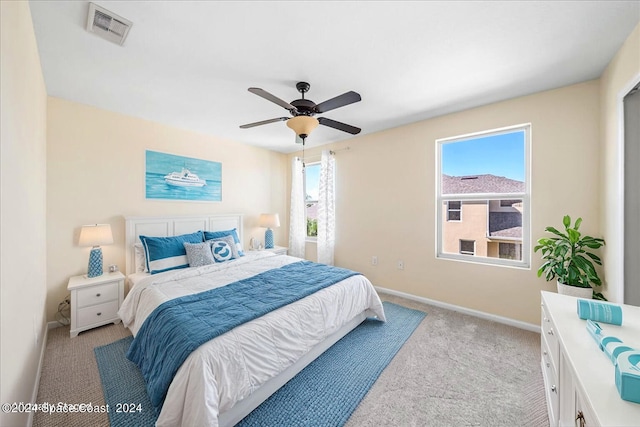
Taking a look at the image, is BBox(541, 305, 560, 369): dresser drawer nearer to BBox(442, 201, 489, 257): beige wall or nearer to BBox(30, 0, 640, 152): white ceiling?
BBox(442, 201, 489, 257): beige wall

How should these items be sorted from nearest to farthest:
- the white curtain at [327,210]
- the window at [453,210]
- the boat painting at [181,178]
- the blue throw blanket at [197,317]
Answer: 1. the blue throw blanket at [197,317]
2. the window at [453,210]
3. the boat painting at [181,178]
4. the white curtain at [327,210]

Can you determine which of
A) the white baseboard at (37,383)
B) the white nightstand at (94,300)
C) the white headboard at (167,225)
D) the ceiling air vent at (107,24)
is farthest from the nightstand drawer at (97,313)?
the ceiling air vent at (107,24)

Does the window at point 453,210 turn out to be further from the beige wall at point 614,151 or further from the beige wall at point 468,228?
the beige wall at point 614,151

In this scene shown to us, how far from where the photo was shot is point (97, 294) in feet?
8.40

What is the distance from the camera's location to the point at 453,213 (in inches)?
126

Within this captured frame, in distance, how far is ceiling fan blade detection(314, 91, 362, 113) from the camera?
6.02ft

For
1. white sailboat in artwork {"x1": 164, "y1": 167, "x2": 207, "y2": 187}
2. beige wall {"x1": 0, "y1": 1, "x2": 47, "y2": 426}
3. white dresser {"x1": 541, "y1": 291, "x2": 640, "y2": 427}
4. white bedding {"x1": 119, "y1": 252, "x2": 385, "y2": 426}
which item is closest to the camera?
white dresser {"x1": 541, "y1": 291, "x2": 640, "y2": 427}

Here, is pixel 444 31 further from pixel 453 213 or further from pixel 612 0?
pixel 453 213

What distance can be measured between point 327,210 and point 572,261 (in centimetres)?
309

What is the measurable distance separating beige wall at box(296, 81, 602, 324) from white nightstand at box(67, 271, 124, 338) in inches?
123

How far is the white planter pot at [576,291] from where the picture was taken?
2.05 metres

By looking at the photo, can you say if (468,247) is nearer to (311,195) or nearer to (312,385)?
(312,385)

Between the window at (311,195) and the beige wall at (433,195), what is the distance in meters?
0.35

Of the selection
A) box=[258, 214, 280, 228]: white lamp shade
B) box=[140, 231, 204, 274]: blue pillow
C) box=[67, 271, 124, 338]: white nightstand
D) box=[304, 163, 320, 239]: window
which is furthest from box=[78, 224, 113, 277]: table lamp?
box=[304, 163, 320, 239]: window
